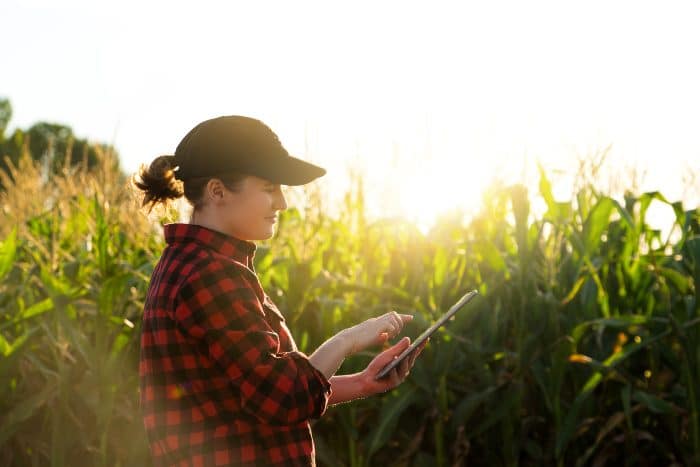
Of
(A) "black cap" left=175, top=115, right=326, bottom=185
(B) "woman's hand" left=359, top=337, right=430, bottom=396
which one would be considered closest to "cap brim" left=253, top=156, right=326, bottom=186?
(A) "black cap" left=175, top=115, right=326, bottom=185

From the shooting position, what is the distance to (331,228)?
5141mm

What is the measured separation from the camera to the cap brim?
2002 millimetres

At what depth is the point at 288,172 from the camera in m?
2.02

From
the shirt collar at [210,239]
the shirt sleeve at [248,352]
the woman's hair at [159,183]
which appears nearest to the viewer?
the shirt sleeve at [248,352]

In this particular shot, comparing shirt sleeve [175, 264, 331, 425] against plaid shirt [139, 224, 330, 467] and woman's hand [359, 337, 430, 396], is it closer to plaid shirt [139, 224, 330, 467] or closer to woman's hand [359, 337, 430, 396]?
plaid shirt [139, 224, 330, 467]

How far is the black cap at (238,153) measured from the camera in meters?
2.00

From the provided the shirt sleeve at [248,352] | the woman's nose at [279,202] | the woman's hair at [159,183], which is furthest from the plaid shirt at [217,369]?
the woman's hair at [159,183]

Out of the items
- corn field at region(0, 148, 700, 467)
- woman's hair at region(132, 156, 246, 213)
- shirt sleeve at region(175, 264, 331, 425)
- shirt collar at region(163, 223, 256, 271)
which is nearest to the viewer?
shirt sleeve at region(175, 264, 331, 425)

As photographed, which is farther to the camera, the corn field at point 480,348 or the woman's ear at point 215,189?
the corn field at point 480,348

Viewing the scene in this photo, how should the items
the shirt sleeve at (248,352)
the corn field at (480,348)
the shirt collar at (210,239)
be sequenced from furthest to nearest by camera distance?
the corn field at (480,348) → the shirt collar at (210,239) → the shirt sleeve at (248,352)

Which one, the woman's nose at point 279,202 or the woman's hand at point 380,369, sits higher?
the woman's nose at point 279,202

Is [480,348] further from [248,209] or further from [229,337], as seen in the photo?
[229,337]

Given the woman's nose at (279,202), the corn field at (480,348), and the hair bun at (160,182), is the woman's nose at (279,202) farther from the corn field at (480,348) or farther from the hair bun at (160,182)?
the corn field at (480,348)

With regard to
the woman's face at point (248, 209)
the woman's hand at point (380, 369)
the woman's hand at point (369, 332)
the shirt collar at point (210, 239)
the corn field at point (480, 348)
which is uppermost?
the woman's face at point (248, 209)
